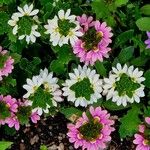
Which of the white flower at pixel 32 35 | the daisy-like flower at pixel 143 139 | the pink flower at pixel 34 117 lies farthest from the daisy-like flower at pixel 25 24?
the daisy-like flower at pixel 143 139

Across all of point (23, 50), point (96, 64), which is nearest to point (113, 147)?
point (96, 64)

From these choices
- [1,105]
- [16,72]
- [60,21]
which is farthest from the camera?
[16,72]

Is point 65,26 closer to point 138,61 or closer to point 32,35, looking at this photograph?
point 32,35

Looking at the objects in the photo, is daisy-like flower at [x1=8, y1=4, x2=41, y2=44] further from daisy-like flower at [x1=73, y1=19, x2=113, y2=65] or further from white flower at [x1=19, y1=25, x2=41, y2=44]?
daisy-like flower at [x1=73, y1=19, x2=113, y2=65]

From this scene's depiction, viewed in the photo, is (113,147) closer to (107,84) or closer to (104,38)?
(107,84)

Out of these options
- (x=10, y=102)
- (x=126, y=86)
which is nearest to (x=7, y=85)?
(x=10, y=102)

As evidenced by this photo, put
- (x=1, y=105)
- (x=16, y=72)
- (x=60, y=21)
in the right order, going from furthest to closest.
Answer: (x=16, y=72), (x=1, y=105), (x=60, y=21)

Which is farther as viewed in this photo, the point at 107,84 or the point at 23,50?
the point at 23,50
